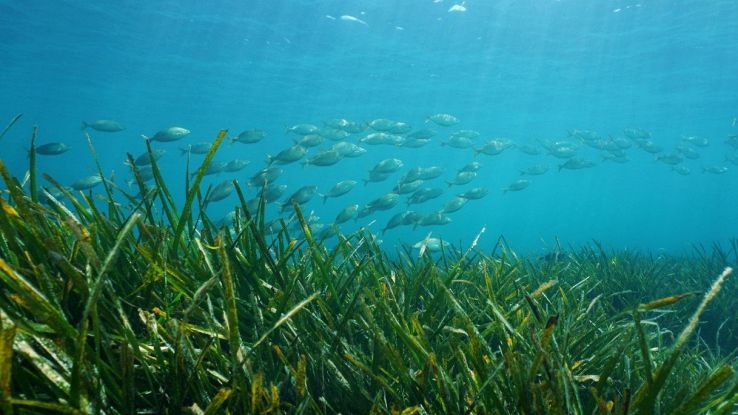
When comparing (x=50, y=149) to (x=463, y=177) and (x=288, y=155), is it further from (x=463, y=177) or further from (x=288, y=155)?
(x=463, y=177)

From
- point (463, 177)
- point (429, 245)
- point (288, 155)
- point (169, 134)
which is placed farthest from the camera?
point (463, 177)

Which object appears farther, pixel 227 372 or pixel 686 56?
pixel 686 56

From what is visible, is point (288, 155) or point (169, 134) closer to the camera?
point (288, 155)

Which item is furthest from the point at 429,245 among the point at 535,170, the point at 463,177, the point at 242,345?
the point at 535,170

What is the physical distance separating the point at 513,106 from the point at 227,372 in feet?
142

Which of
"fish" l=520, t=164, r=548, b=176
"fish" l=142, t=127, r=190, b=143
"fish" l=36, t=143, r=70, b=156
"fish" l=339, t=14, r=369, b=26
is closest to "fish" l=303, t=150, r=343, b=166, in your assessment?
"fish" l=142, t=127, r=190, b=143

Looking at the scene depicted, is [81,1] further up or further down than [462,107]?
further up

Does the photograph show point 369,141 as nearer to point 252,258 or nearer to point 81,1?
point 252,258

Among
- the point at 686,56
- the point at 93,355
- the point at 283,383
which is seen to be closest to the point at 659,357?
the point at 283,383

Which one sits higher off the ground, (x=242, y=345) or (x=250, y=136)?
(x=242, y=345)

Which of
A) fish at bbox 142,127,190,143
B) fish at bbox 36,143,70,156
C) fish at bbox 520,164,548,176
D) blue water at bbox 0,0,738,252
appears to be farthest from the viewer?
blue water at bbox 0,0,738,252

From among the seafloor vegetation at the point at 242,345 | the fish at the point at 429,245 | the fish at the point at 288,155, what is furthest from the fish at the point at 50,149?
the seafloor vegetation at the point at 242,345

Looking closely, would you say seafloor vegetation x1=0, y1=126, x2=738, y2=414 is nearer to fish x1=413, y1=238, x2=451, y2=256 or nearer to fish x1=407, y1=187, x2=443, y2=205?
fish x1=413, y1=238, x2=451, y2=256

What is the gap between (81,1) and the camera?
2266cm
